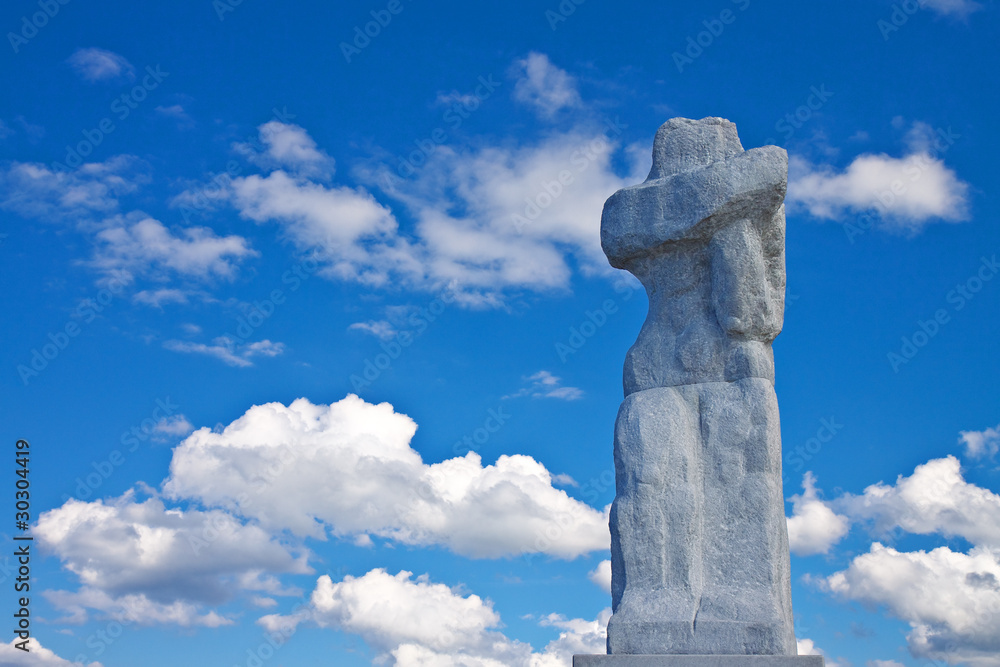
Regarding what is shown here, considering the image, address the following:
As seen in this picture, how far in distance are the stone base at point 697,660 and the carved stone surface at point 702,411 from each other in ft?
0.54

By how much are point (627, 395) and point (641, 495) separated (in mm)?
1089

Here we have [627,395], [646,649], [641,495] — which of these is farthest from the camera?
[627,395]

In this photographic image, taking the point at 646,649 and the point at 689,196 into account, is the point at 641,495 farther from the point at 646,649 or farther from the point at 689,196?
the point at 689,196

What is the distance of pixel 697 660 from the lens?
7.32m

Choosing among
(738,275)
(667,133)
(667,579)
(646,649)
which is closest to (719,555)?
(667,579)

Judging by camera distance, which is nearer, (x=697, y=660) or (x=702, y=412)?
(x=697, y=660)

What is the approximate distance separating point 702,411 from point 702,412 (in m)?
0.01

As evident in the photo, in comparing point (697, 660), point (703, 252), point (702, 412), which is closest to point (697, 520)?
point (702, 412)

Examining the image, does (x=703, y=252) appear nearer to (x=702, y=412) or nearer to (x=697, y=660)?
(x=702, y=412)

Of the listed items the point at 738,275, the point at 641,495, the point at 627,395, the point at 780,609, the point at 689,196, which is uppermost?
the point at 689,196

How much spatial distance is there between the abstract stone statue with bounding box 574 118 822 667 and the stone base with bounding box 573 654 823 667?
0.04 m

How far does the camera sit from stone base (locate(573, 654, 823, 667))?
711 cm

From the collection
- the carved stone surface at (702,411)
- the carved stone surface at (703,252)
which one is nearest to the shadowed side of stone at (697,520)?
the carved stone surface at (702,411)

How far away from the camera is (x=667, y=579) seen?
803 centimetres
